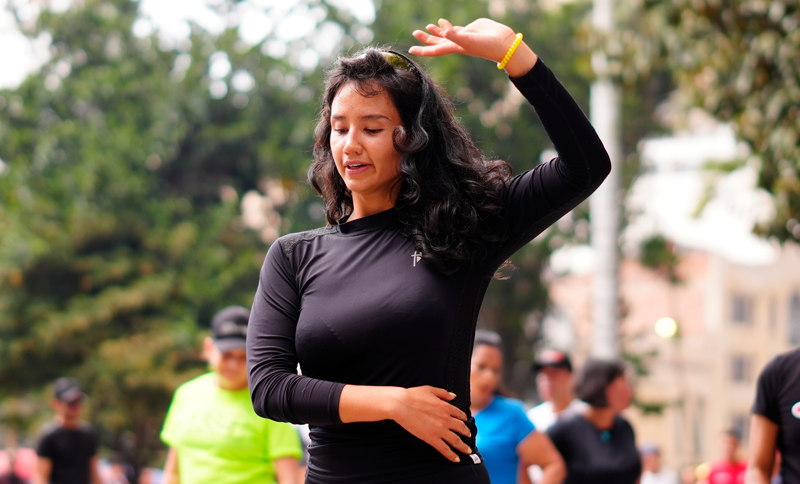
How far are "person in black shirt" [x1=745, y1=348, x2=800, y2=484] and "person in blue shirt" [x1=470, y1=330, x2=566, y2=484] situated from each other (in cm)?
117

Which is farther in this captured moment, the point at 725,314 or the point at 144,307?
the point at 725,314

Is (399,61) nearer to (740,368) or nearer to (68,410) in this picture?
(68,410)

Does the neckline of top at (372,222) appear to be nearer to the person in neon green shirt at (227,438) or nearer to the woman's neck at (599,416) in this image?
the person in neon green shirt at (227,438)

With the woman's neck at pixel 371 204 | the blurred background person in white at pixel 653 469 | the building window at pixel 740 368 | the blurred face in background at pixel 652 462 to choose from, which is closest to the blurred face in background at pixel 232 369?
the woman's neck at pixel 371 204

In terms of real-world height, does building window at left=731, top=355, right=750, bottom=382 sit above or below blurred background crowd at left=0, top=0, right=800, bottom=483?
below

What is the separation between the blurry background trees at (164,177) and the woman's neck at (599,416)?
13.4 meters

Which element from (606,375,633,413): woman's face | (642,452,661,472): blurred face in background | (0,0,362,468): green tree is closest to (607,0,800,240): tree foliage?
(606,375,633,413): woman's face

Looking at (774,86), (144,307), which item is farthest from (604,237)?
(144,307)

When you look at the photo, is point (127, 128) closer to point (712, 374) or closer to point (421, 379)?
point (421, 379)

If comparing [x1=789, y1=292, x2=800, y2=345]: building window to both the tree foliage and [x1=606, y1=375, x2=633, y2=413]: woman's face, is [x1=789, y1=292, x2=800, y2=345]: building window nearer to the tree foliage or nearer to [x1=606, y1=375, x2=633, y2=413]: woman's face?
the tree foliage

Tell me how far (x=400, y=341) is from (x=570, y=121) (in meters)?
0.63

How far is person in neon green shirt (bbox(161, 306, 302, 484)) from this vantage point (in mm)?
4285

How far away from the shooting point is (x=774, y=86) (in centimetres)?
685

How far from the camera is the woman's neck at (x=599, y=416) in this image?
5.43m
